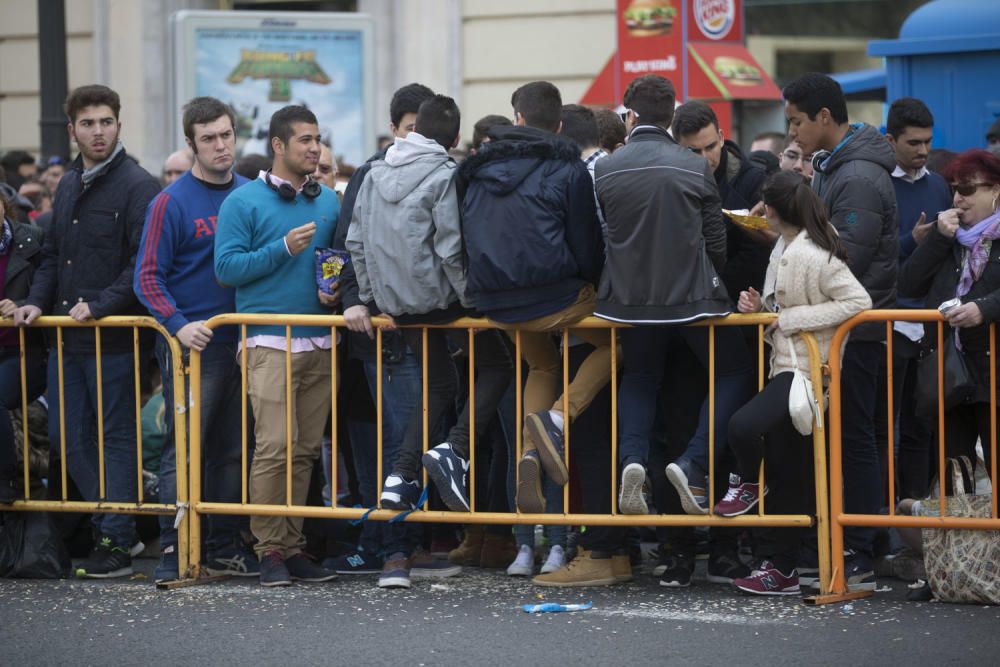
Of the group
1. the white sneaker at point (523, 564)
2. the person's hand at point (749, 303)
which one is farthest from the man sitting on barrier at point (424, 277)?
the person's hand at point (749, 303)

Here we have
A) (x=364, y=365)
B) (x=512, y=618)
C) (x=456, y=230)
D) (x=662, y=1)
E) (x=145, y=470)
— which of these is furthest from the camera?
(x=662, y=1)

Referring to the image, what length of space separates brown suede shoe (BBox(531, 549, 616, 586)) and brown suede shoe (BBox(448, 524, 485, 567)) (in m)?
0.75

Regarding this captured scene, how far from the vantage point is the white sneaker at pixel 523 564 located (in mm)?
7504

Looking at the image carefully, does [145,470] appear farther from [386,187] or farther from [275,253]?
[386,187]

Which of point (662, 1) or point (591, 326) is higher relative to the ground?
point (662, 1)

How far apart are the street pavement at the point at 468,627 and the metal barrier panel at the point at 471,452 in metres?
0.33

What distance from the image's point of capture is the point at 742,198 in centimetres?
764

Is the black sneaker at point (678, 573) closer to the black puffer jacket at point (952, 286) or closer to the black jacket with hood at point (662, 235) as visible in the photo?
the black jacket with hood at point (662, 235)

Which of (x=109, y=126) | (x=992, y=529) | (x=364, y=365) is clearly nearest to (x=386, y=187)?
(x=364, y=365)

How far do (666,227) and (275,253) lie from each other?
178cm

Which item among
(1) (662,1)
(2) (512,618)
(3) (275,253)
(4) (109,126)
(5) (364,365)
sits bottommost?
(2) (512,618)

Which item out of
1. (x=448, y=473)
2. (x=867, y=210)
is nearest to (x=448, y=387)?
(x=448, y=473)

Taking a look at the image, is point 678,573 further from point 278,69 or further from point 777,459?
point 278,69

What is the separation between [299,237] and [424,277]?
615mm
